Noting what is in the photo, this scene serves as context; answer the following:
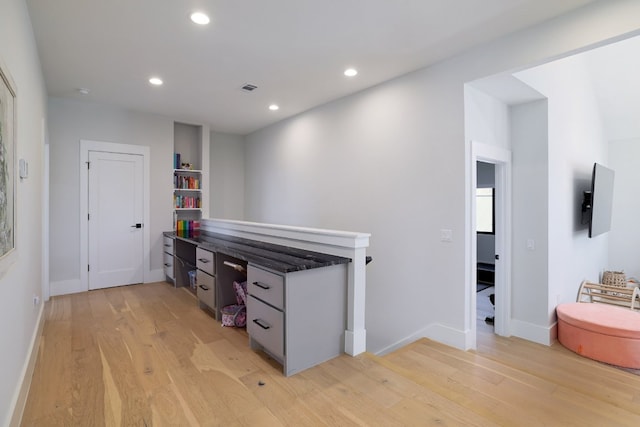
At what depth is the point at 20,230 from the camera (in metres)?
1.98

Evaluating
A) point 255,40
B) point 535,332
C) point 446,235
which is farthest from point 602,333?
point 255,40

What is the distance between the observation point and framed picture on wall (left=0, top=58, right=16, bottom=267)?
1.43 metres

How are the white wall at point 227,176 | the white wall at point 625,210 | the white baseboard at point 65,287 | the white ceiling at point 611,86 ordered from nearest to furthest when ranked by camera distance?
A: the white ceiling at point 611,86 → the white baseboard at point 65,287 → the white wall at point 625,210 → the white wall at point 227,176

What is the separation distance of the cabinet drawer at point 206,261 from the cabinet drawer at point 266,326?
0.92 metres

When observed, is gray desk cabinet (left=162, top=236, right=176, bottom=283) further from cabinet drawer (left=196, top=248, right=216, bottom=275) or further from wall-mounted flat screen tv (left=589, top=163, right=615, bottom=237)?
wall-mounted flat screen tv (left=589, top=163, right=615, bottom=237)

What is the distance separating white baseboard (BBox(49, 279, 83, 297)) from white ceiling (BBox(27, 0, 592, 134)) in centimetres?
248

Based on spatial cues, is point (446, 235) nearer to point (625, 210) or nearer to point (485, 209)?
point (485, 209)

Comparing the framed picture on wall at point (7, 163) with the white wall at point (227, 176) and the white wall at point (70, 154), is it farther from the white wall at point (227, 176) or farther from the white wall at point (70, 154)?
the white wall at point (227, 176)

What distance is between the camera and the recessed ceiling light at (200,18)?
94.9 inches

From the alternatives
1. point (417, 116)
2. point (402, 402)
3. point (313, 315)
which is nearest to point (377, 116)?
point (417, 116)

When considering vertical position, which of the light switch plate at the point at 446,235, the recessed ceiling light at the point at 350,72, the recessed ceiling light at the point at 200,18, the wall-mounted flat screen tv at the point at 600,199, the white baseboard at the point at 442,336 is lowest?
the white baseboard at the point at 442,336

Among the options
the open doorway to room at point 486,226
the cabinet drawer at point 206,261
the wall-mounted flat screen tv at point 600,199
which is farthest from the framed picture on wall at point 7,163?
the open doorway to room at point 486,226

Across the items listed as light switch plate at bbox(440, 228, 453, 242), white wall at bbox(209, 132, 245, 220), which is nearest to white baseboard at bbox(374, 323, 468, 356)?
light switch plate at bbox(440, 228, 453, 242)

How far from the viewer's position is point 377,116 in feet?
12.4
